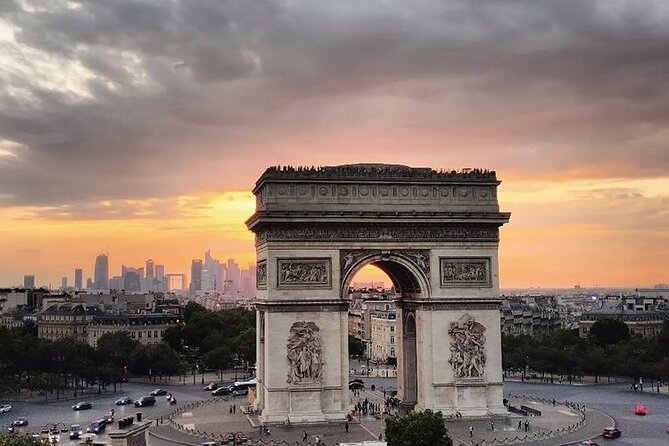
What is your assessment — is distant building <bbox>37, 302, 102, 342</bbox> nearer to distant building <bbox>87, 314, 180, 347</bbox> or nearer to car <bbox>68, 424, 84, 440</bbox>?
distant building <bbox>87, 314, 180, 347</bbox>

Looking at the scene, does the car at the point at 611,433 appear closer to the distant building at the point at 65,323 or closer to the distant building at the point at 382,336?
the distant building at the point at 382,336

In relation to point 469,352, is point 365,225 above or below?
above

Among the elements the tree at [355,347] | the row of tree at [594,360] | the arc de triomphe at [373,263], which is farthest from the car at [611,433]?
the tree at [355,347]

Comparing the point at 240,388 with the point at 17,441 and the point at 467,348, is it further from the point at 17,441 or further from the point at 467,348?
the point at 17,441

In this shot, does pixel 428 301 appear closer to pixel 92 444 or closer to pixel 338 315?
pixel 338 315

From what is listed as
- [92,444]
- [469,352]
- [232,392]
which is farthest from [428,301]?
[232,392]

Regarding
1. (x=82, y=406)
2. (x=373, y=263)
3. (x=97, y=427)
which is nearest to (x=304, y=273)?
(x=373, y=263)

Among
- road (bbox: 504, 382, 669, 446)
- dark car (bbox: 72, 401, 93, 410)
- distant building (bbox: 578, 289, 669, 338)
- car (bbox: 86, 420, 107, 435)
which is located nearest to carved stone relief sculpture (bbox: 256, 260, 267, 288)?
car (bbox: 86, 420, 107, 435)

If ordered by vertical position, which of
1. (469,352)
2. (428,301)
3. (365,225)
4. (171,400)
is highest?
(365,225)
